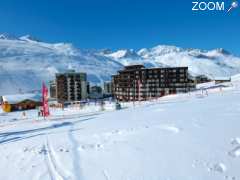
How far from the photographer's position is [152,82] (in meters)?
84.2

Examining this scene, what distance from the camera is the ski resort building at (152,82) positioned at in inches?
3179

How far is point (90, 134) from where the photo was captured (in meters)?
14.1

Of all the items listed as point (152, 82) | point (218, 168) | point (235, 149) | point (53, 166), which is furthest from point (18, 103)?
point (218, 168)

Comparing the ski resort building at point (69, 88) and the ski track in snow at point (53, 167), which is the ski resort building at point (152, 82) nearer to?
the ski resort building at point (69, 88)

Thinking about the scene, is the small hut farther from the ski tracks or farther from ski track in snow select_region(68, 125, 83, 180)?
the ski tracks

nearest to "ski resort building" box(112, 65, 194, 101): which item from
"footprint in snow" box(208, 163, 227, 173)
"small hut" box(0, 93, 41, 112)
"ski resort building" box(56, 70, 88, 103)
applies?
"ski resort building" box(56, 70, 88, 103)

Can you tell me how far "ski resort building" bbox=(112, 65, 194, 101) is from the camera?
265 ft

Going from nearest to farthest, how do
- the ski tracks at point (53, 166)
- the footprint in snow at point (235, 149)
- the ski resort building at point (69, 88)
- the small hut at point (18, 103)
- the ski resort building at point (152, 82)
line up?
the ski tracks at point (53, 166) < the footprint in snow at point (235, 149) < the small hut at point (18, 103) < the ski resort building at point (152, 82) < the ski resort building at point (69, 88)

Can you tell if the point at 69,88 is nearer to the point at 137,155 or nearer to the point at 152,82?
the point at 152,82

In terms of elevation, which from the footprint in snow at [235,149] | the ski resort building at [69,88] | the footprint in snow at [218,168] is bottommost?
the footprint in snow at [218,168]

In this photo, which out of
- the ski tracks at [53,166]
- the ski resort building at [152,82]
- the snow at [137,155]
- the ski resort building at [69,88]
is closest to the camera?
the snow at [137,155]

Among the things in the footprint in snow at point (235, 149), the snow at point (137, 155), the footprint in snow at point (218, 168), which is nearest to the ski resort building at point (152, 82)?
the snow at point (137, 155)

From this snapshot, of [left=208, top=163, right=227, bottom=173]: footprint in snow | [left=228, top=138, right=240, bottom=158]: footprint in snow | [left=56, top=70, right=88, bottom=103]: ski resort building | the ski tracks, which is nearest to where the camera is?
[left=208, top=163, right=227, bottom=173]: footprint in snow

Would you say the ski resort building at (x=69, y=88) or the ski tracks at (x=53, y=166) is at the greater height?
the ski resort building at (x=69, y=88)
